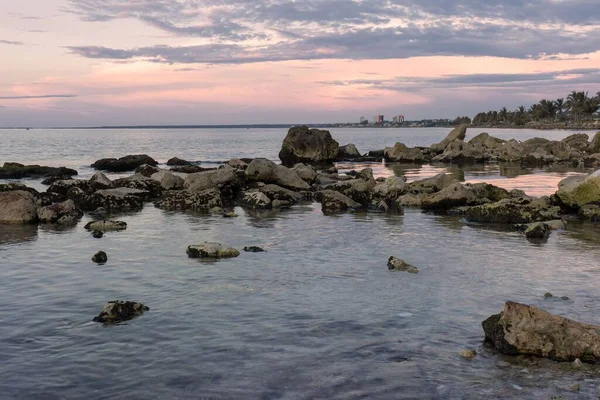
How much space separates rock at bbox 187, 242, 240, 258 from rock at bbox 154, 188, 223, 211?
11231 mm

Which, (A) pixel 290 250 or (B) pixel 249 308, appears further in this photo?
(A) pixel 290 250

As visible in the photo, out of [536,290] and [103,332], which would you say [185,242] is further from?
[536,290]

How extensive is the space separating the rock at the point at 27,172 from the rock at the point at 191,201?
21.4 meters

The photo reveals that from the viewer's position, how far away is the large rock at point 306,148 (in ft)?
214

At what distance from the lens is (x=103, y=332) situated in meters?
10.6

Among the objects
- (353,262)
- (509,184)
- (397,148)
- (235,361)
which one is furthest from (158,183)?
(397,148)

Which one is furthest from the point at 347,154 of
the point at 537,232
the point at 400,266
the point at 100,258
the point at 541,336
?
the point at 541,336

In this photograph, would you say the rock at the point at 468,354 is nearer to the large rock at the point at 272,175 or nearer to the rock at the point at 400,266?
the rock at the point at 400,266

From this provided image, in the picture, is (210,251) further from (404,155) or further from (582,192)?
(404,155)

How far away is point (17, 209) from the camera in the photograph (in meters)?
23.8

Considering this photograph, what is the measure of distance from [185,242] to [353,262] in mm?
6053

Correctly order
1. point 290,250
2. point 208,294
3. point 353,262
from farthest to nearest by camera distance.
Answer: point 290,250 → point 353,262 → point 208,294

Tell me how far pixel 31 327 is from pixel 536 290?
10370 millimetres

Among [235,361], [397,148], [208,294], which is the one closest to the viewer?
[235,361]
